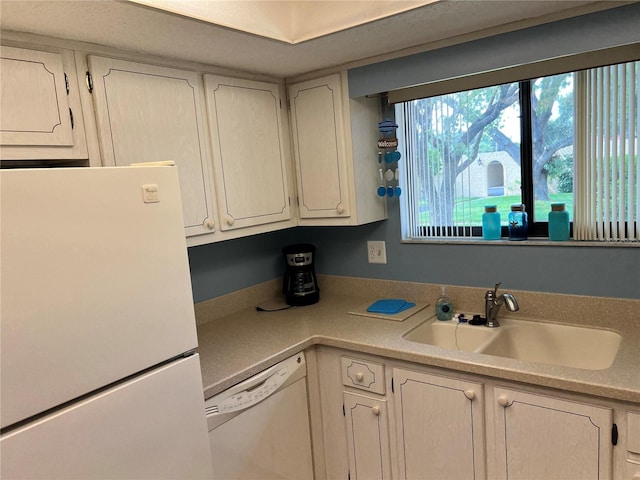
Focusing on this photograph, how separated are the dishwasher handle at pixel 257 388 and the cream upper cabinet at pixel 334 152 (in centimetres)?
72

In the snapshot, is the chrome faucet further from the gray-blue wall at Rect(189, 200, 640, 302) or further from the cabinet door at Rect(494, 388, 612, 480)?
the cabinet door at Rect(494, 388, 612, 480)

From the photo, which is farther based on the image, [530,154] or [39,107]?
[530,154]

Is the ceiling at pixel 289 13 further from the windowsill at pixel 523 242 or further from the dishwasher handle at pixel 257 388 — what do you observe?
the dishwasher handle at pixel 257 388

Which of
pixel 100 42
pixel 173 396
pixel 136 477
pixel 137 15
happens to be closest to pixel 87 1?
pixel 137 15

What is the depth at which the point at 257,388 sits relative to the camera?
178 cm

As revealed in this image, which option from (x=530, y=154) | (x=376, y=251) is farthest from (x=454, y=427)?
(x=530, y=154)

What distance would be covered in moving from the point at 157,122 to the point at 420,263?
1374 millimetres

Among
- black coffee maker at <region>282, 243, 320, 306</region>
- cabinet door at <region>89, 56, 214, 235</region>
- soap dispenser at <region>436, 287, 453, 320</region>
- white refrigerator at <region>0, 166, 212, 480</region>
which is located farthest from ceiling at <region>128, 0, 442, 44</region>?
soap dispenser at <region>436, 287, 453, 320</region>

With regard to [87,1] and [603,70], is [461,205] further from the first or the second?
[87,1]

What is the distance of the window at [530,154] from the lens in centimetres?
181

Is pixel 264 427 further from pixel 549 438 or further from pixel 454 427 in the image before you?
pixel 549 438

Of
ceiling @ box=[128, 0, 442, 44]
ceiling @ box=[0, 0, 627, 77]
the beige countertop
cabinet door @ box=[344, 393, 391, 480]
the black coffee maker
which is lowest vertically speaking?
cabinet door @ box=[344, 393, 391, 480]

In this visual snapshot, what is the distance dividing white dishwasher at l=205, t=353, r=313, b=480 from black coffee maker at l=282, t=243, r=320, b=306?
527 mm

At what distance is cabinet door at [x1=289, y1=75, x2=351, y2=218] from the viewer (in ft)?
7.21
